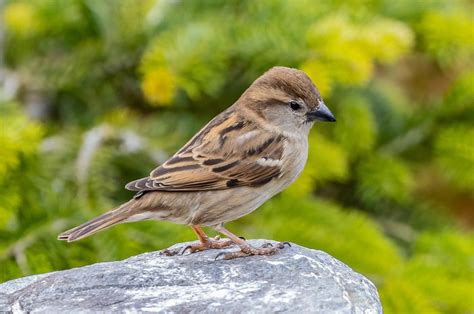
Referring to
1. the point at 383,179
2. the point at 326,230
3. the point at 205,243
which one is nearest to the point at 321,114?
the point at 326,230

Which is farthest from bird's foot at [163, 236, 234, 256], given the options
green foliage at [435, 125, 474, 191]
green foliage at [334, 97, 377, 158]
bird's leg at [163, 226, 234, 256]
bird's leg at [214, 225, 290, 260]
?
green foliage at [435, 125, 474, 191]

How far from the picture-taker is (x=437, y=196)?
8.67 meters

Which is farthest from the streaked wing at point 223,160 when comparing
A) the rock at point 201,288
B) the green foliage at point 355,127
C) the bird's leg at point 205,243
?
Result: the green foliage at point 355,127

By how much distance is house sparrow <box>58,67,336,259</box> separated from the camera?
4539 millimetres

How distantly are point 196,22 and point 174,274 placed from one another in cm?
235

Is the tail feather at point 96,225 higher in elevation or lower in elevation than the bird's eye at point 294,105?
lower

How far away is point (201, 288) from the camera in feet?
12.3

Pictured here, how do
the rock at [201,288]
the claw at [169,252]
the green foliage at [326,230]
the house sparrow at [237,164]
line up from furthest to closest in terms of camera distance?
1. the green foliage at [326,230]
2. the house sparrow at [237,164]
3. the claw at [169,252]
4. the rock at [201,288]

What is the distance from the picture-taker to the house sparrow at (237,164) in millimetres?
4539

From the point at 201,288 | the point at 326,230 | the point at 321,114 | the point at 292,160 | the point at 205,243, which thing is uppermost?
the point at 321,114

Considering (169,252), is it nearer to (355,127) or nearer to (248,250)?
(248,250)

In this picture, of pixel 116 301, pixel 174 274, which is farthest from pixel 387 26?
pixel 116 301

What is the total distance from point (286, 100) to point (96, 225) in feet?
4.39

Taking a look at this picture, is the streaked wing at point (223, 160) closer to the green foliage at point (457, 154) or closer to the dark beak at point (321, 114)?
the dark beak at point (321, 114)
